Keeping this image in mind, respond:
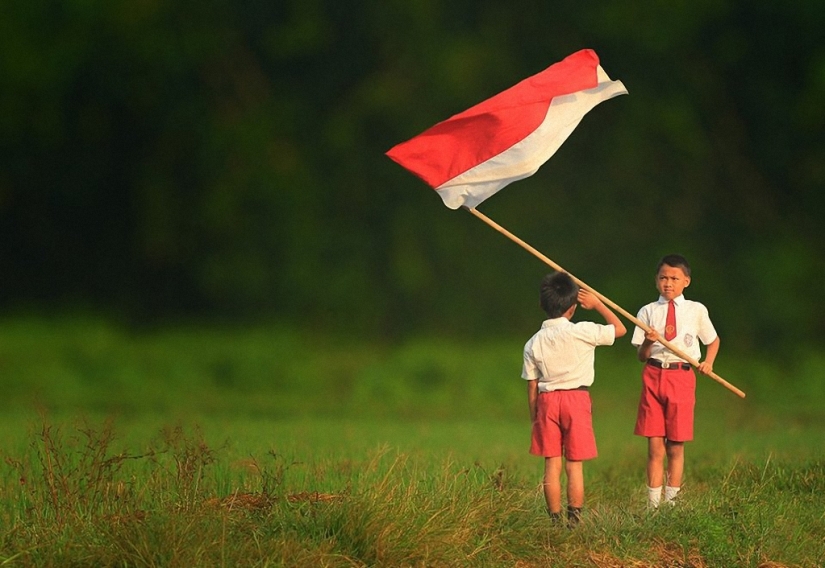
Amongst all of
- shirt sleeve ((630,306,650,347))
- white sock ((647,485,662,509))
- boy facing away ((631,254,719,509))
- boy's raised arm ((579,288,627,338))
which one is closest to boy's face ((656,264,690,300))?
boy facing away ((631,254,719,509))

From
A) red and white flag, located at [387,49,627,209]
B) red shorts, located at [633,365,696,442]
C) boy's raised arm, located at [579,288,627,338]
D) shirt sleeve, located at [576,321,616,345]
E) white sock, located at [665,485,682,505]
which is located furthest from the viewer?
white sock, located at [665,485,682,505]

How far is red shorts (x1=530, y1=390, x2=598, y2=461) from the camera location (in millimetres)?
7129

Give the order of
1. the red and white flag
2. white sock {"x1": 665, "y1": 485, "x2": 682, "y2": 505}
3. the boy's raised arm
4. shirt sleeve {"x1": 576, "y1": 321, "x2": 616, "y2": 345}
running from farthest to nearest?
white sock {"x1": 665, "y1": 485, "x2": 682, "y2": 505}, the red and white flag, the boy's raised arm, shirt sleeve {"x1": 576, "y1": 321, "x2": 616, "y2": 345}

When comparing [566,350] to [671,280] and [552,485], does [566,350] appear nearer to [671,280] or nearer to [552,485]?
[552,485]

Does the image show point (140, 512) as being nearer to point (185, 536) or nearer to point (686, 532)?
point (185, 536)

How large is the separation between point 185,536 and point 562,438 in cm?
218

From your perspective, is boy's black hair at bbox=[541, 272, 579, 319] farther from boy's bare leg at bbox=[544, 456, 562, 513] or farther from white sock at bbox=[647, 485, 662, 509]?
white sock at bbox=[647, 485, 662, 509]

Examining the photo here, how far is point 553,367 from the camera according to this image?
7.13m

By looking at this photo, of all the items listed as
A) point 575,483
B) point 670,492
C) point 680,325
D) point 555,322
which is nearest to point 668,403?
point 680,325

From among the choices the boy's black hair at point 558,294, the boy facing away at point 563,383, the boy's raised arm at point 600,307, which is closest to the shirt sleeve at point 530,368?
the boy facing away at point 563,383

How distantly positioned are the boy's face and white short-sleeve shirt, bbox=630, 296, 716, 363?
55 millimetres

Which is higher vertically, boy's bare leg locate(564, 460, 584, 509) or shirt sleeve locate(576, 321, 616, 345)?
shirt sleeve locate(576, 321, 616, 345)

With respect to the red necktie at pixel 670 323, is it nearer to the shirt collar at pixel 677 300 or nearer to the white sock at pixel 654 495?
the shirt collar at pixel 677 300

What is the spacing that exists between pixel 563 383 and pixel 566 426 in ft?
0.76
